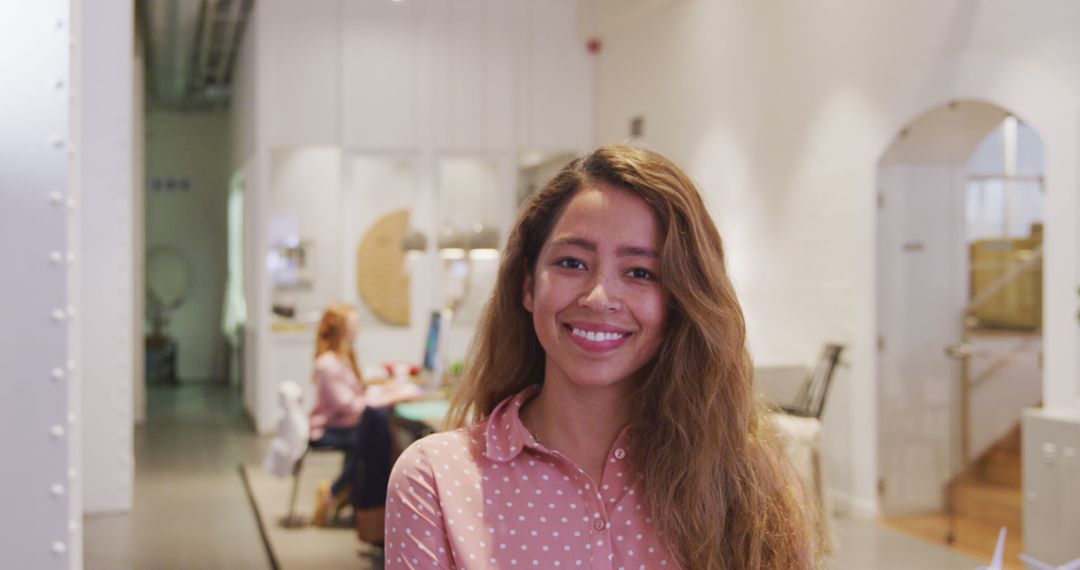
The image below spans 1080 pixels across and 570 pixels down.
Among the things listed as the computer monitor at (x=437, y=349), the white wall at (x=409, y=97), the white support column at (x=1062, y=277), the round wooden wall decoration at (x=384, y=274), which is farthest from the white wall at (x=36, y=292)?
the round wooden wall decoration at (x=384, y=274)

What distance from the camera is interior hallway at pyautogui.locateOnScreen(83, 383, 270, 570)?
6.61m

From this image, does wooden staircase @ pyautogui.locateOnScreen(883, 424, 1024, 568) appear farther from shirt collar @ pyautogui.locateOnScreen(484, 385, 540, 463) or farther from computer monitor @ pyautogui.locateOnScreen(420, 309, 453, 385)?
shirt collar @ pyautogui.locateOnScreen(484, 385, 540, 463)

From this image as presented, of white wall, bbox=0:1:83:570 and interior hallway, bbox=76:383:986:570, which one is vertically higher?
white wall, bbox=0:1:83:570

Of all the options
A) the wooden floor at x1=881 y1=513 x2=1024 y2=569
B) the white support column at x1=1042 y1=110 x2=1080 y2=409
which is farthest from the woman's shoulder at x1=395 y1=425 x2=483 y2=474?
the wooden floor at x1=881 y1=513 x2=1024 y2=569

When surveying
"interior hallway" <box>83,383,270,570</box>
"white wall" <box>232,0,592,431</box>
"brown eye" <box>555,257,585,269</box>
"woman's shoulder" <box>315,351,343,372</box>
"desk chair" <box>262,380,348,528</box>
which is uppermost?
"white wall" <box>232,0,592,431</box>

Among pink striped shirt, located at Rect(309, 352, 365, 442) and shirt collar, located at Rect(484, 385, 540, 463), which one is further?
pink striped shirt, located at Rect(309, 352, 365, 442)

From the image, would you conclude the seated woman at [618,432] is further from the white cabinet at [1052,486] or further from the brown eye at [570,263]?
the white cabinet at [1052,486]

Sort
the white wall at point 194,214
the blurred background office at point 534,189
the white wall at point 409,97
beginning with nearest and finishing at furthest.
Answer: the blurred background office at point 534,189, the white wall at point 409,97, the white wall at point 194,214

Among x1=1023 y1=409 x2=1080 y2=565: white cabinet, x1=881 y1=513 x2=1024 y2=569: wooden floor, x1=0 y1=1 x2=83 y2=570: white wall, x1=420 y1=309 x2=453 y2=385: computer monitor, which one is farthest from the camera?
x1=420 y1=309 x2=453 y2=385: computer monitor

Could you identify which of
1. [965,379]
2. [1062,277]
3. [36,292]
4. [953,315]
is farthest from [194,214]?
[36,292]

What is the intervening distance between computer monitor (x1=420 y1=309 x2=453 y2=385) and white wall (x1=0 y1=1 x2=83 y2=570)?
4964 millimetres

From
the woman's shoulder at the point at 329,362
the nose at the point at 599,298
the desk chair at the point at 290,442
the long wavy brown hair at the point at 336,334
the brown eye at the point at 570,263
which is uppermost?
the brown eye at the point at 570,263

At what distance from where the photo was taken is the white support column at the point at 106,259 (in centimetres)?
776

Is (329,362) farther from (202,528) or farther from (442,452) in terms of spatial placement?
(442,452)
